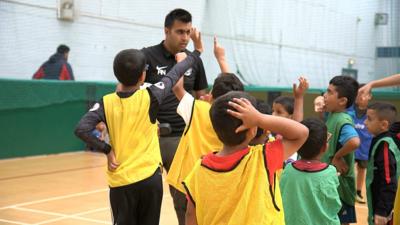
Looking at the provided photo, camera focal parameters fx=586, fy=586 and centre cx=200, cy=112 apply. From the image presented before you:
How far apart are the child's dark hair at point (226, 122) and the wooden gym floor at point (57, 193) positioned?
12.0ft

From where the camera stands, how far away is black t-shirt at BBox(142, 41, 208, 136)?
4426 mm

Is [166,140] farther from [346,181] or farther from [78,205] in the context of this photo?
[78,205]

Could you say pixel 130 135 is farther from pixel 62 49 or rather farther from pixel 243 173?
pixel 62 49

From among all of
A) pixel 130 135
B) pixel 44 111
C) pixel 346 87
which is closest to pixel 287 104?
pixel 346 87

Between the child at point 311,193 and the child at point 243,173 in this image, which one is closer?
the child at point 243,173

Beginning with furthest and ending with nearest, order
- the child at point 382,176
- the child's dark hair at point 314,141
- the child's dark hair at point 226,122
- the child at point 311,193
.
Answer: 1. the child at point 382,176
2. the child's dark hair at point 314,141
3. the child at point 311,193
4. the child's dark hair at point 226,122

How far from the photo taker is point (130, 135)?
11.3 ft

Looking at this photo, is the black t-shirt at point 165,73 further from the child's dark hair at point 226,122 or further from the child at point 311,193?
the child's dark hair at point 226,122

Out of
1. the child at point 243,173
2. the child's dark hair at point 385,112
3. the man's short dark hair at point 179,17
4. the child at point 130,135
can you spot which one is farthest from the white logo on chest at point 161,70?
the child at point 243,173

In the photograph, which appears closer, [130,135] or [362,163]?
[130,135]

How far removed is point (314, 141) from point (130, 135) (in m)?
1.07

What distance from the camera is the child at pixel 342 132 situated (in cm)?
435

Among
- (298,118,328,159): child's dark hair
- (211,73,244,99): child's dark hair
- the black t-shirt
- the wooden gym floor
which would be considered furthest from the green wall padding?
(298,118,328,159): child's dark hair

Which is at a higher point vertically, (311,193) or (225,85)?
(225,85)
